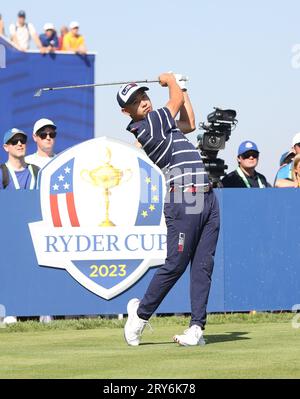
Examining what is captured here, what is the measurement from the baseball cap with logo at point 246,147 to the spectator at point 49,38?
9289 mm

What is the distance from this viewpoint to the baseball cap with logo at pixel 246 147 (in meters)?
13.6

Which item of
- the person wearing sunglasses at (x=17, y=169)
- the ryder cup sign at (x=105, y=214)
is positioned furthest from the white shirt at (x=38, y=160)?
the ryder cup sign at (x=105, y=214)

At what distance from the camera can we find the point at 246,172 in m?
13.6

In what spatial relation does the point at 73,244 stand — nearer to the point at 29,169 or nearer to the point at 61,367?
the point at 29,169

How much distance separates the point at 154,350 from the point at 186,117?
1.88 meters

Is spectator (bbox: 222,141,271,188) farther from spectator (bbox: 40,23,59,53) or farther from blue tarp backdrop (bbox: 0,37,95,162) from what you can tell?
spectator (bbox: 40,23,59,53)

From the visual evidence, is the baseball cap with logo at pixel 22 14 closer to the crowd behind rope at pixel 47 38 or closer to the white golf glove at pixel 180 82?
the crowd behind rope at pixel 47 38

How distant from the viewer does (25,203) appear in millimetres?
12383

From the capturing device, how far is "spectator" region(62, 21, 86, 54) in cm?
2273

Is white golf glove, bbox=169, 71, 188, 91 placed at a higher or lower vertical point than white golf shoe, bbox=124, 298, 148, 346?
higher

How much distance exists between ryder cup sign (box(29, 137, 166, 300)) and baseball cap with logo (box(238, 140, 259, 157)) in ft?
4.61

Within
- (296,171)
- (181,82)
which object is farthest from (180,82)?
(296,171)

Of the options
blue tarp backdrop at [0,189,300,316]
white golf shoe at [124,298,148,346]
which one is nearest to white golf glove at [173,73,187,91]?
white golf shoe at [124,298,148,346]
